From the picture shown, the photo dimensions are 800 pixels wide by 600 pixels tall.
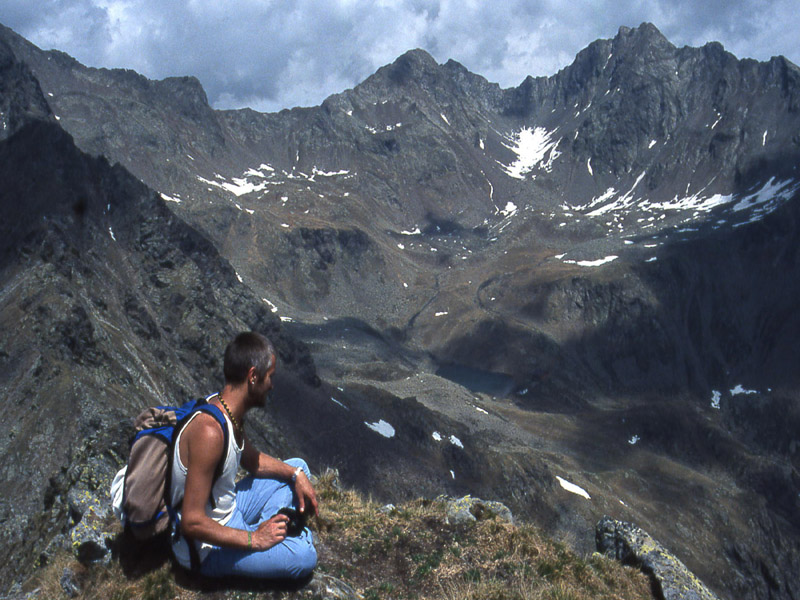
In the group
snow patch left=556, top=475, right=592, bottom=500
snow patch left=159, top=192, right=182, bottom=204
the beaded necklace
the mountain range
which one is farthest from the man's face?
snow patch left=159, top=192, right=182, bottom=204

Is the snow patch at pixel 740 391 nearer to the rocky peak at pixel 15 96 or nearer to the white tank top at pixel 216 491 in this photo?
the rocky peak at pixel 15 96

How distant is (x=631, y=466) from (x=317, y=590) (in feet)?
321

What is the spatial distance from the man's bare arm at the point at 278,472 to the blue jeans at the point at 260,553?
21 cm

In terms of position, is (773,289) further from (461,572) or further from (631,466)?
(461,572)

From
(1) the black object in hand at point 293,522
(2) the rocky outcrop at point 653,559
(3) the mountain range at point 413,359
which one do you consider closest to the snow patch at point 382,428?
(3) the mountain range at point 413,359

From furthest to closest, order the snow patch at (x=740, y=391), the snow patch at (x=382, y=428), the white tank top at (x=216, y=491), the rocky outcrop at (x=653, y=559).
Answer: the snow patch at (x=740, y=391)
the snow patch at (x=382, y=428)
the rocky outcrop at (x=653, y=559)
the white tank top at (x=216, y=491)

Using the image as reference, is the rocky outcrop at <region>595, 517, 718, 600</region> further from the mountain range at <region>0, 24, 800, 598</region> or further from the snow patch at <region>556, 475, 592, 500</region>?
the snow patch at <region>556, 475, 592, 500</region>

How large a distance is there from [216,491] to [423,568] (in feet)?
12.6

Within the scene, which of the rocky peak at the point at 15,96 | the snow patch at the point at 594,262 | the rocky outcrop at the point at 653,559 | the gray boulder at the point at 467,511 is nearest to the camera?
the rocky outcrop at the point at 653,559

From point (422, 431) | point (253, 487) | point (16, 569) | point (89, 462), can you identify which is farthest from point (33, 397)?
point (422, 431)

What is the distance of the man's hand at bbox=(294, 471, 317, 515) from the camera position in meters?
7.92

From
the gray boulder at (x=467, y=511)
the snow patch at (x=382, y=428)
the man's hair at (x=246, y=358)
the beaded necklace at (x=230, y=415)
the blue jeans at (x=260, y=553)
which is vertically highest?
the snow patch at (x=382, y=428)

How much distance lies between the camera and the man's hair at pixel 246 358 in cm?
649

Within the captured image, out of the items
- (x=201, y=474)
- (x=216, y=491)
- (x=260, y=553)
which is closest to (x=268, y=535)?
(x=260, y=553)
